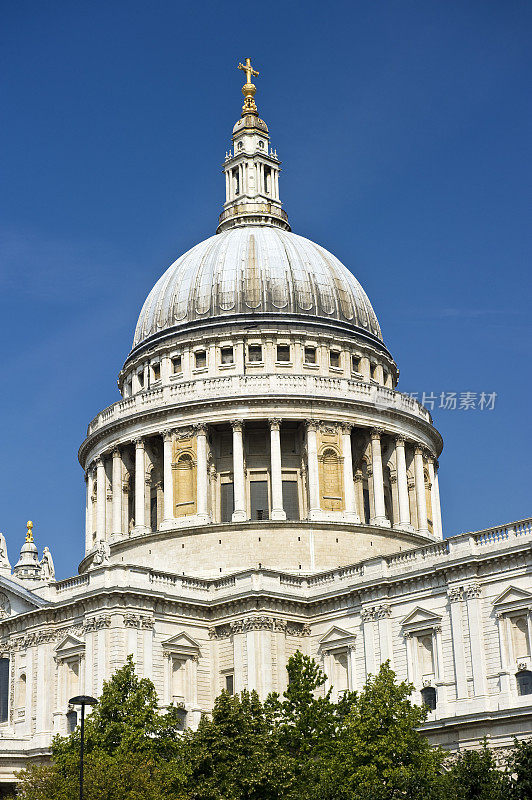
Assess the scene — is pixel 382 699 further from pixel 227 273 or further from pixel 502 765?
pixel 227 273

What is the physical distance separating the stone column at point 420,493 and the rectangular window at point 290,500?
8.57 metres

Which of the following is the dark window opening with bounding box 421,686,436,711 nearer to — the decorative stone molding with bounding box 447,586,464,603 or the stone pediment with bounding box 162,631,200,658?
the decorative stone molding with bounding box 447,586,464,603

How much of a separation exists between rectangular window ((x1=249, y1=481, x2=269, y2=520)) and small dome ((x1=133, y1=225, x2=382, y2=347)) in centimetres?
1189

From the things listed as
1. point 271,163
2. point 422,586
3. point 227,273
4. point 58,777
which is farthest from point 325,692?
point 271,163

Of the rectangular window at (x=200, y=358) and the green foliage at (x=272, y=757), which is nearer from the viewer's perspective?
the green foliage at (x=272, y=757)

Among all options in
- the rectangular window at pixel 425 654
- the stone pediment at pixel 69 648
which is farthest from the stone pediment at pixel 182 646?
the rectangular window at pixel 425 654

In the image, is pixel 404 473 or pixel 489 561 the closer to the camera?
pixel 489 561

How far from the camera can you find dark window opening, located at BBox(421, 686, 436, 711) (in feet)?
207

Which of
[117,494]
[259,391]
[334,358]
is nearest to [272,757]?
[259,391]

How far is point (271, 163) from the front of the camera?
328 ft

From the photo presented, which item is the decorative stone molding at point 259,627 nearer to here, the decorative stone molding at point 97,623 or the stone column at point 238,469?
the decorative stone molding at point 97,623

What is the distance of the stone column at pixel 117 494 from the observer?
279 ft

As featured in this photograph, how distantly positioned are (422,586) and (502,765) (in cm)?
992

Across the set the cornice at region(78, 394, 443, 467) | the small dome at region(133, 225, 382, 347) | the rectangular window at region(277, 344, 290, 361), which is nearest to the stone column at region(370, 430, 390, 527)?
the cornice at region(78, 394, 443, 467)
